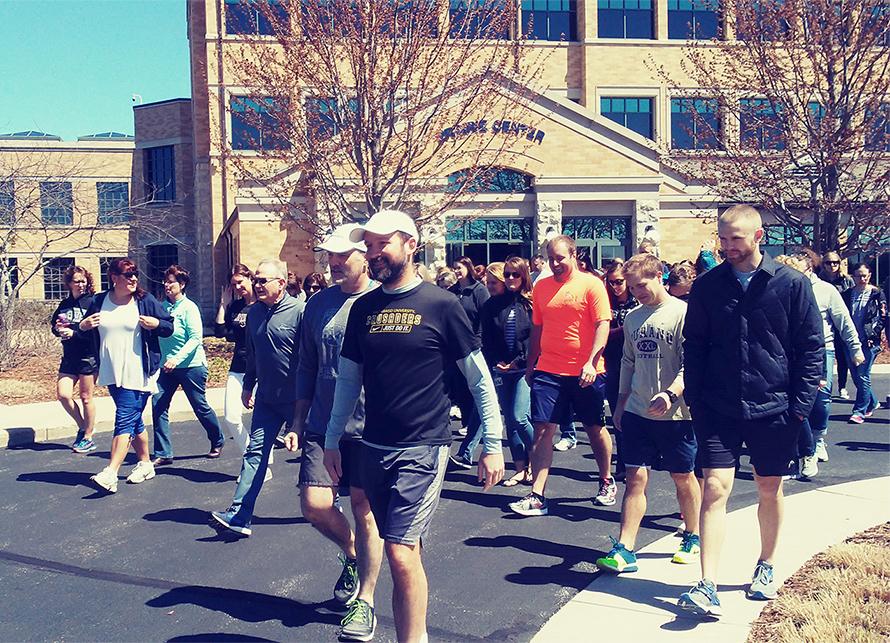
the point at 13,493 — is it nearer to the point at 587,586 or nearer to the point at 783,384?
the point at 587,586

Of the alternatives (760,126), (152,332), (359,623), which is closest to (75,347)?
(152,332)

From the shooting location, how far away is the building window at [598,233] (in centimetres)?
2864

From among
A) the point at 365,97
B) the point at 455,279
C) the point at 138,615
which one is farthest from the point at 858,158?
the point at 138,615

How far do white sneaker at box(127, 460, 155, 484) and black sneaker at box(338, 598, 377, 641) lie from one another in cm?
443

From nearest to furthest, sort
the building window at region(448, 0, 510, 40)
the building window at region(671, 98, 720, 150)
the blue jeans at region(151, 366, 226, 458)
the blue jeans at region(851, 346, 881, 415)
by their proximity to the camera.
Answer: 1. the blue jeans at region(151, 366, 226, 458)
2. the blue jeans at region(851, 346, 881, 415)
3. the building window at region(448, 0, 510, 40)
4. the building window at region(671, 98, 720, 150)

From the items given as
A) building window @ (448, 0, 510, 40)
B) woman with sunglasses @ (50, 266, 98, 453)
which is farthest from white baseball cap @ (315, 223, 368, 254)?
building window @ (448, 0, 510, 40)

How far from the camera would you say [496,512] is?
7590mm

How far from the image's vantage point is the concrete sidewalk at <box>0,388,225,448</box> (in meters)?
11.2

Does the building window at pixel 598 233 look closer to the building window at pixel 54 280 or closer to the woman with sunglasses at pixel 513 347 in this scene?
the woman with sunglasses at pixel 513 347

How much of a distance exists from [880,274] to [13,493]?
1193 inches

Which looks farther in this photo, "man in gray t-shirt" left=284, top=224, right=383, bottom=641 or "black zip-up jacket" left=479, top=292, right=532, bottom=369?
"black zip-up jacket" left=479, top=292, right=532, bottom=369

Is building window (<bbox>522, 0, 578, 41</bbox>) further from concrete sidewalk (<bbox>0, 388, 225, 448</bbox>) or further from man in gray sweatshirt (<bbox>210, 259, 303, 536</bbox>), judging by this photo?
man in gray sweatshirt (<bbox>210, 259, 303, 536</bbox>)

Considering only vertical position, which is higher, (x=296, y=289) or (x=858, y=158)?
(x=858, y=158)

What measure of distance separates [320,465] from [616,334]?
4.17 m
